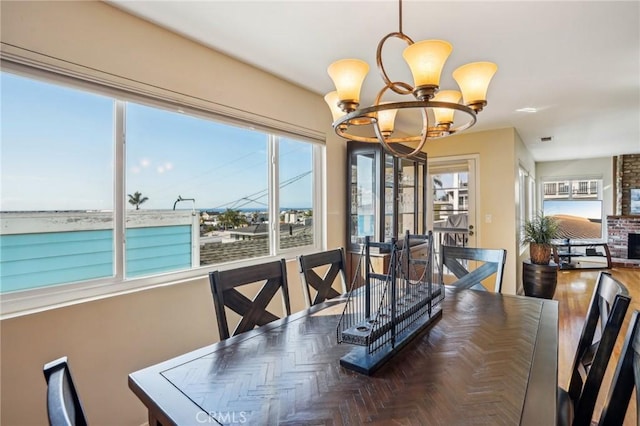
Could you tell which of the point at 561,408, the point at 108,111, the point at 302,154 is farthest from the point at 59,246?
the point at 561,408

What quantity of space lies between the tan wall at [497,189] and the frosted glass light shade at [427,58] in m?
3.80

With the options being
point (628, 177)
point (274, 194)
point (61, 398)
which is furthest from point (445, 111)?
point (628, 177)

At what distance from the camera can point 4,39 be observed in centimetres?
149

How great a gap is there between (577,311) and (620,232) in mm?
4637

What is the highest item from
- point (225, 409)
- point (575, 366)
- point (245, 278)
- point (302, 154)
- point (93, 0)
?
point (93, 0)

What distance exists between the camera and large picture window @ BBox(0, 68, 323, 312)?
164 cm

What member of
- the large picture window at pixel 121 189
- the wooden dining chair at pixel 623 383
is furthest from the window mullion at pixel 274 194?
the wooden dining chair at pixel 623 383

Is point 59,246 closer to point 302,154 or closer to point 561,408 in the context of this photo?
point 302,154

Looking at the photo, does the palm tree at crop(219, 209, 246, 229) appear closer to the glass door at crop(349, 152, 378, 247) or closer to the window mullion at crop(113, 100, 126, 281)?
the window mullion at crop(113, 100, 126, 281)

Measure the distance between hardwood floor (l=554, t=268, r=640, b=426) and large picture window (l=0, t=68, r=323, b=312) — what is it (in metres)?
2.71

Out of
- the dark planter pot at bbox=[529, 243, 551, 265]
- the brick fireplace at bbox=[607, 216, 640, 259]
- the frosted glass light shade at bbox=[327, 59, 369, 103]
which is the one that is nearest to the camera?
the frosted glass light shade at bbox=[327, 59, 369, 103]

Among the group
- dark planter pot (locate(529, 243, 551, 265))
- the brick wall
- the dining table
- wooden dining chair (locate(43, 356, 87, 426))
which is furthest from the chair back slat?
the brick wall

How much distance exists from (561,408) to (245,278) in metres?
1.57

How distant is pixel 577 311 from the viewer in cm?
418
